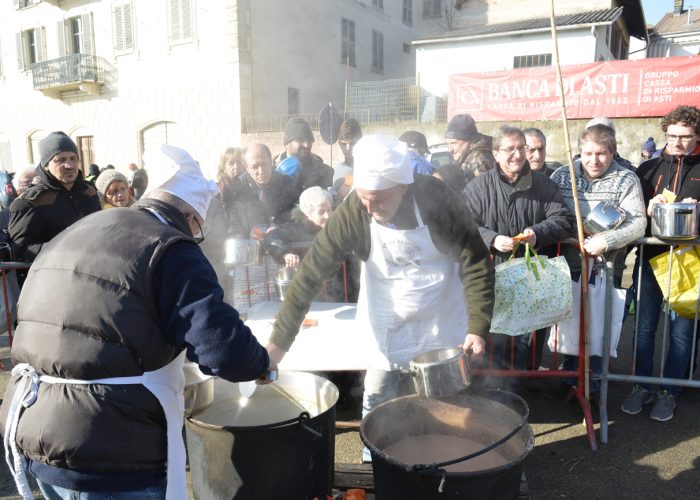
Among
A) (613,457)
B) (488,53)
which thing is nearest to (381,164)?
(613,457)

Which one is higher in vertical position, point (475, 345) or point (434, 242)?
point (434, 242)

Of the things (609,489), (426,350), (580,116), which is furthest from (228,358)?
(580,116)

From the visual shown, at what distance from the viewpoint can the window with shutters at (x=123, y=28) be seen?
19.7m

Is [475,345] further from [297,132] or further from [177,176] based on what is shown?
[297,132]

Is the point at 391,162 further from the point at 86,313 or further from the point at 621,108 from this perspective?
the point at 621,108

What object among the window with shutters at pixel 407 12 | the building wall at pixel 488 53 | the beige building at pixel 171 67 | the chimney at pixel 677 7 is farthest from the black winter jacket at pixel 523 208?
the chimney at pixel 677 7

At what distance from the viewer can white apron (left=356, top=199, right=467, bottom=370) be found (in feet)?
8.83

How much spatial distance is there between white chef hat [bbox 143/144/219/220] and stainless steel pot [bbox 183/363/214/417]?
3.01 feet

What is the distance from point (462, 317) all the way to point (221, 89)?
16.9 meters

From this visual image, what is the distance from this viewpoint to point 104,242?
5.31 feet

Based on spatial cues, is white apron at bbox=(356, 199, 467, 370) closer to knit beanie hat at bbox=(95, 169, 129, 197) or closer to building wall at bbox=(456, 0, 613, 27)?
knit beanie hat at bbox=(95, 169, 129, 197)

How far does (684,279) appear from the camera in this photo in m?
3.54

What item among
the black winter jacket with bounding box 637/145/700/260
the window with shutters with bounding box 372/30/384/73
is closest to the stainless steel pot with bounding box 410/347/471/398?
the black winter jacket with bounding box 637/145/700/260

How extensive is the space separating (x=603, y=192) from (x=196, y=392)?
285 centimetres
